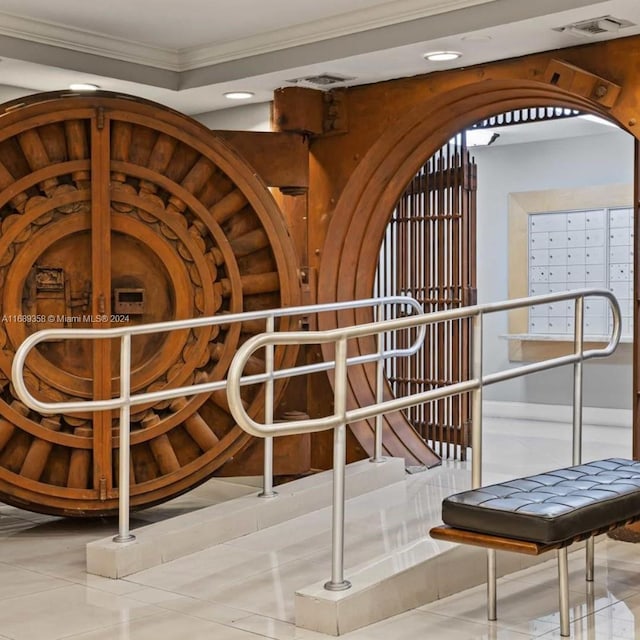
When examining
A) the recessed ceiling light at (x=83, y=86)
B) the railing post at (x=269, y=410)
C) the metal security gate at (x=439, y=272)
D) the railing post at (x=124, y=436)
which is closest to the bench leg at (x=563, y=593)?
the railing post at (x=269, y=410)

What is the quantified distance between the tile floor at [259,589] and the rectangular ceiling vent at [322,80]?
239 cm

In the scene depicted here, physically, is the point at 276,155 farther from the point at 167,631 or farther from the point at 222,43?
the point at 167,631

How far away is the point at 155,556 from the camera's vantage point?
459cm

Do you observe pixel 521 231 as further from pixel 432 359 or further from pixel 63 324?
pixel 63 324

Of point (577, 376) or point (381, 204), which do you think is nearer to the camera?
point (577, 376)

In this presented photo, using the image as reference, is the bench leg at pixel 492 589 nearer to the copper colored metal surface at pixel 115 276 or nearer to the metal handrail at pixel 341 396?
the metal handrail at pixel 341 396

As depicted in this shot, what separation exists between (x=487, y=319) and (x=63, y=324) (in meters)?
6.39

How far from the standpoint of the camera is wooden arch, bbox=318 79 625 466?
599 centimetres

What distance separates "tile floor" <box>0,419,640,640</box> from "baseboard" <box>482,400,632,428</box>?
4.33m

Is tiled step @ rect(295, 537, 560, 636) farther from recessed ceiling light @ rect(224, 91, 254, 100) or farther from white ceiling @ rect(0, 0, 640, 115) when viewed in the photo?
recessed ceiling light @ rect(224, 91, 254, 100)

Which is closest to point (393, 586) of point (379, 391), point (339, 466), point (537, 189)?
point (339, 466)

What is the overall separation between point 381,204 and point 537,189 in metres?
4.52

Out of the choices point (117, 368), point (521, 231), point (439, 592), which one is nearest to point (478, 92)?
point (117, 368)

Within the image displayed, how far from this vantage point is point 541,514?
3283 mm
